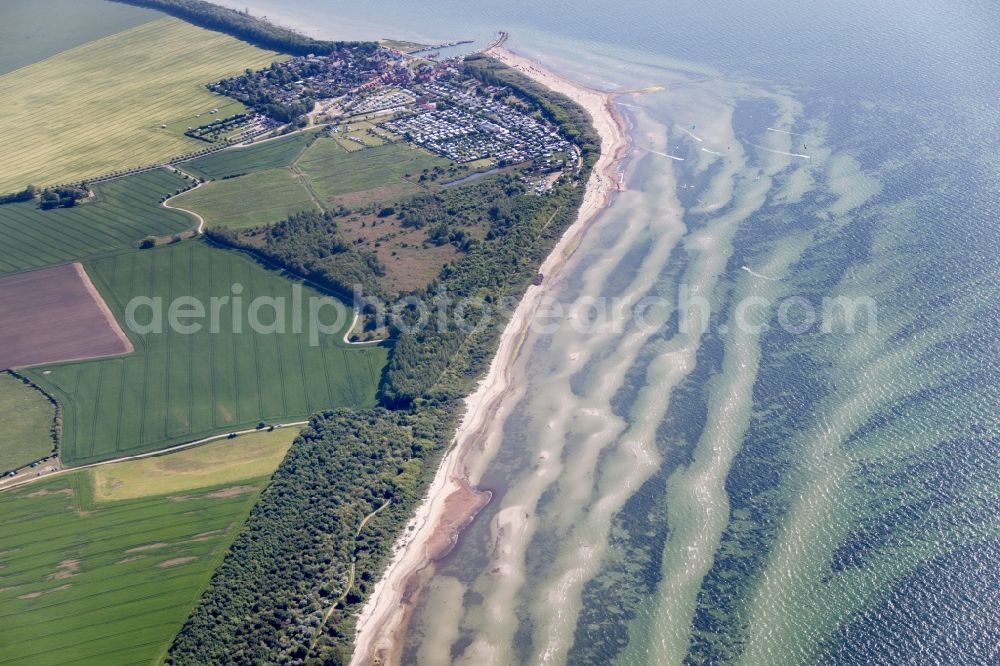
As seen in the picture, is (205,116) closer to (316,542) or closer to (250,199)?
(250,199)

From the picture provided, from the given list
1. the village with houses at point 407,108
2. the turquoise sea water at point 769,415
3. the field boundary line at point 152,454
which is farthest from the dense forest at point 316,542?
the village with houses at point 407,108

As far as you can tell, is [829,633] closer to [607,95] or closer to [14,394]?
[14,394]

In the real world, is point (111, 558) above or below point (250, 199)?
below

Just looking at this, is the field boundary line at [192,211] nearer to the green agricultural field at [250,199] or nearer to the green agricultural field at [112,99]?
the green agricultural field at [250,199]

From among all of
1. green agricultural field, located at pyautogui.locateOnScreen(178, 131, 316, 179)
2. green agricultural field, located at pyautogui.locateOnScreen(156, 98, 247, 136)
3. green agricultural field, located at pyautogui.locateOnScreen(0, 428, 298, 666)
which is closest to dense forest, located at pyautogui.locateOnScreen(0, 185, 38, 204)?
green agricultural field, located at pyautogui.locateOnScreen(178, 131, 316, 179)

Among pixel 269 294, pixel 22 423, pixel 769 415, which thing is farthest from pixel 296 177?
pixel 769 415

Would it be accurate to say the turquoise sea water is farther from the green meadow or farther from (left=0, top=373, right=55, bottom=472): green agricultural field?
(left=0, top=373, right=55, bottom=472): green agricultural field
